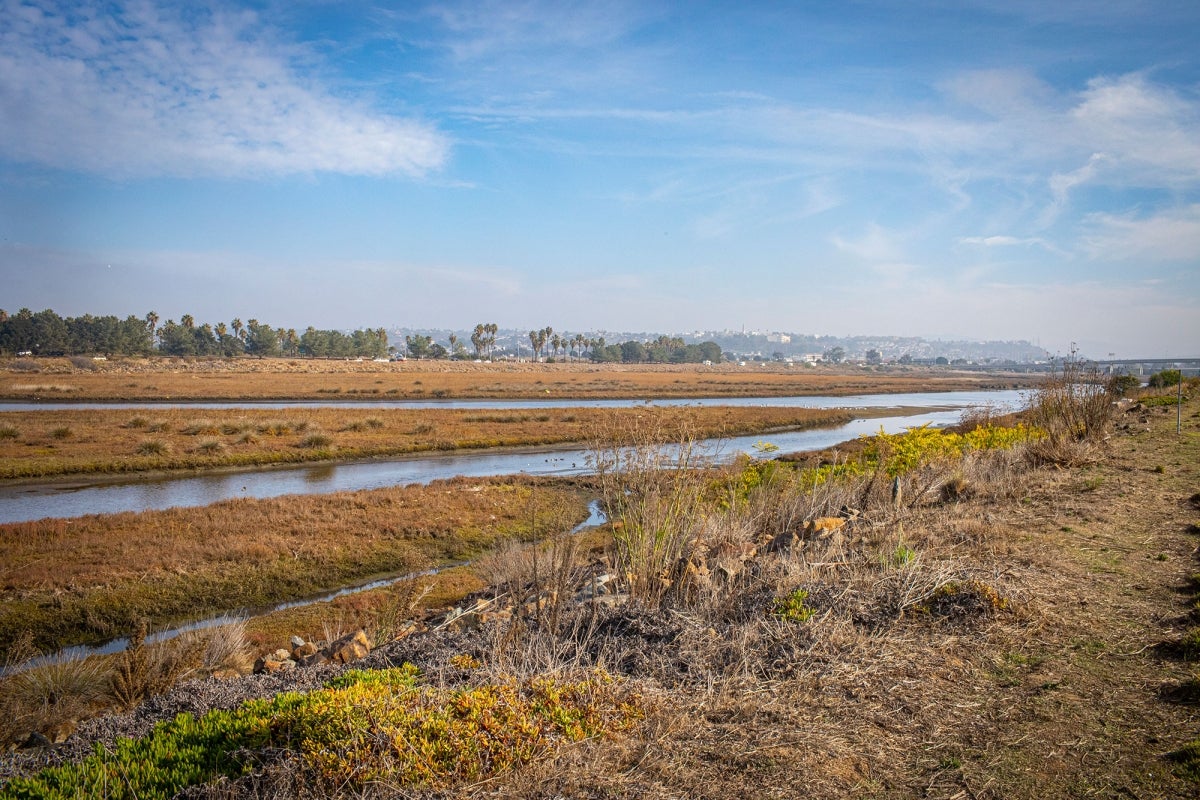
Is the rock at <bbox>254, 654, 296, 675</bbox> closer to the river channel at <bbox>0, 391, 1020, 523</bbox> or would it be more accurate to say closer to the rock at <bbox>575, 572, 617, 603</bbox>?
the rock at <bbox>575, 572, 617, 603</bbox>

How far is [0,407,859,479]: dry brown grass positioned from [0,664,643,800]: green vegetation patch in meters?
18.0

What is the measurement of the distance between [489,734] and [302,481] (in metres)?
25.9

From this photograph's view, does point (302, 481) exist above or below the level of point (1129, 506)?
below

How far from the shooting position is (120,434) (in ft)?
114

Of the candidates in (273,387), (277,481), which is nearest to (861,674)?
(277,481)

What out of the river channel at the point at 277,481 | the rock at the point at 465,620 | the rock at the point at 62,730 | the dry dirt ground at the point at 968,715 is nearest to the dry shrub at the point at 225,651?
the rock at the point at 62,730

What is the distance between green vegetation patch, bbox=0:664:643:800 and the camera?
3.59 metres

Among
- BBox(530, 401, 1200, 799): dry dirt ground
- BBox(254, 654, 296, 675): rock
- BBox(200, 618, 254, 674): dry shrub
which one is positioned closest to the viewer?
BBox(530, 401, 1200, 799): dry dirt ground

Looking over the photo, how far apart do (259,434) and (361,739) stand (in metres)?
37.3

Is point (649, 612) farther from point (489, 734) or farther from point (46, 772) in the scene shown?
point (46, 772)

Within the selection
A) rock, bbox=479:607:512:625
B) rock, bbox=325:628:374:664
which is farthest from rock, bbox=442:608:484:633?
rock, bbox=325:628:374:664

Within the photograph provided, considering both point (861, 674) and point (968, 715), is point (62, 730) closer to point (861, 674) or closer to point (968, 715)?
point (861, 674)

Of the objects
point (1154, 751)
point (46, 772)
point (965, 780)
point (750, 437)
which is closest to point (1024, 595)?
point (1154, 751)

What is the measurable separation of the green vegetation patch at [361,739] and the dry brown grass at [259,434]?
18033mm
